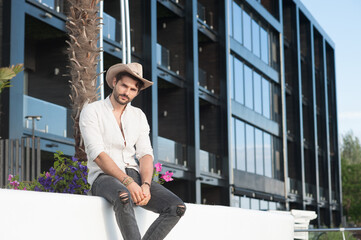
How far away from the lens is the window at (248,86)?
117 ft

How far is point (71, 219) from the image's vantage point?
4652 millimetres

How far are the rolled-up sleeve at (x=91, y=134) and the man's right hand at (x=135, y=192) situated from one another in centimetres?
38

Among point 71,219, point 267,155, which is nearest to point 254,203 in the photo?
point 267,155

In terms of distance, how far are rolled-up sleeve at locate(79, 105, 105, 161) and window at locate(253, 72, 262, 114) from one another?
32291mm

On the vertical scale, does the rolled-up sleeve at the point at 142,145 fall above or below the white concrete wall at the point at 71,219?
above

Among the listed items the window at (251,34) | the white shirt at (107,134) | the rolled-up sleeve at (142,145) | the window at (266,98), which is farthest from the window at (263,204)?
the white shirt at (107,134)

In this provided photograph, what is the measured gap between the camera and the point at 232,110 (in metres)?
32.8

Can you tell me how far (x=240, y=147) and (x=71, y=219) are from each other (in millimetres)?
29889

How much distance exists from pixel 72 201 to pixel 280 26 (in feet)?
129

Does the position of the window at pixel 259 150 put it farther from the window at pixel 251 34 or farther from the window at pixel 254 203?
the window at pixel 251 34

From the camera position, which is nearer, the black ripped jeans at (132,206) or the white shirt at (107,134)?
the black ripped jeans at (132,206)

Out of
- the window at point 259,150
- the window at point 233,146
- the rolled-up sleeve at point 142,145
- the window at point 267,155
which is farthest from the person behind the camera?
the window at point 267,155

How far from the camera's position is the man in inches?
190

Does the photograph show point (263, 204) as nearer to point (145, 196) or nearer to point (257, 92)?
point (257, 92)
